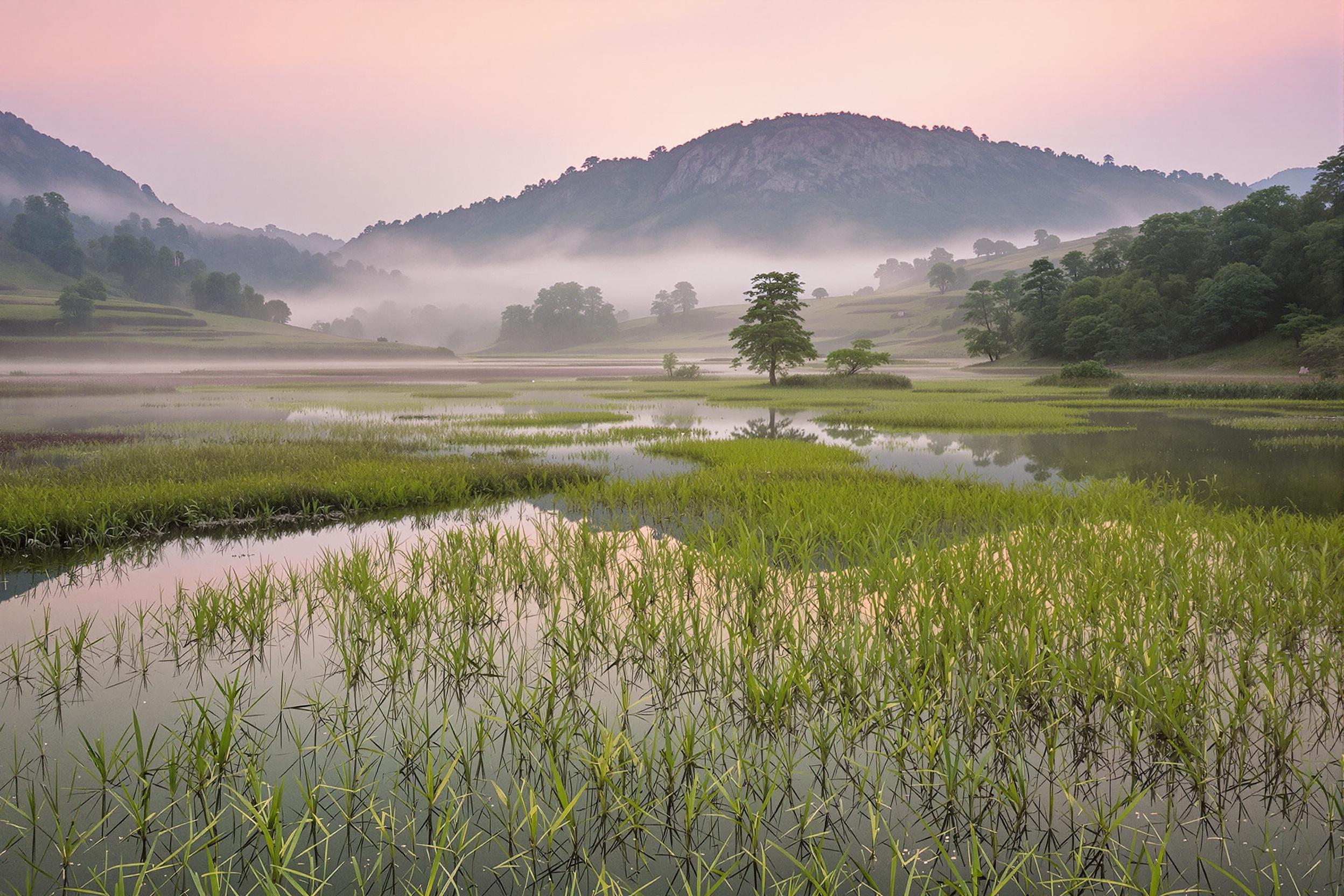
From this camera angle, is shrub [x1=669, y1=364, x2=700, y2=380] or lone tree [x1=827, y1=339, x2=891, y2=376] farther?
shrub [x1=669, y1=364, x2=700, y2=380]

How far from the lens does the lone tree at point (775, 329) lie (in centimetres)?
5122

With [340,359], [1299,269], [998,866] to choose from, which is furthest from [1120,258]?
[340,359]

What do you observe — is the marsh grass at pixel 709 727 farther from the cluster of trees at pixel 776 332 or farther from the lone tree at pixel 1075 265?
the lone tree at pixel 1075 265

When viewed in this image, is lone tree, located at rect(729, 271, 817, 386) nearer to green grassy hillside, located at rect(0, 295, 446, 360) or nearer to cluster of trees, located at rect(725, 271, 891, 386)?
cluster of trees, located at rect(725, 271, 891, 386)

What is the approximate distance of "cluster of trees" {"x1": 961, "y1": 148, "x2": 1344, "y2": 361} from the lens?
57.4 meters

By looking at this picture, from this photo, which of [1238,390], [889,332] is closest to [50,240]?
[889,332]

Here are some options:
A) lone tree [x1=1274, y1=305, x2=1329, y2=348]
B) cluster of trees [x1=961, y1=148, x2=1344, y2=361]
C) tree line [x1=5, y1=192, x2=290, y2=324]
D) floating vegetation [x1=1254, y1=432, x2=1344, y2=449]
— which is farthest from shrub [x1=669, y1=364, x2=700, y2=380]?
tree line [x1=5, y1=192, x2=290, y2=324]

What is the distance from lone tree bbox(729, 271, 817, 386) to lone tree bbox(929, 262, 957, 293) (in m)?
150

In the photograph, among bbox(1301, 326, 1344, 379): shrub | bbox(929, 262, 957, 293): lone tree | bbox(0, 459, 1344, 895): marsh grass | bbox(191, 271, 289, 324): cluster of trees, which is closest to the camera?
bbox(0, 459, 1344, 895): marsh grass

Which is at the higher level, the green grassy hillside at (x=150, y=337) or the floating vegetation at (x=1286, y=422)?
the green grassy hillside at (x=150, y=337)

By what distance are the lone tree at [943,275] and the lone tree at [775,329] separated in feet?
491

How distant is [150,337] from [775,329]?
355ft

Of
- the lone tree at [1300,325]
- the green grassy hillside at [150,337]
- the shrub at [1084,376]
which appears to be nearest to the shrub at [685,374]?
the shrub at [1084,376]

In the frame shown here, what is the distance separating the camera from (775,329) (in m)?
51.4
